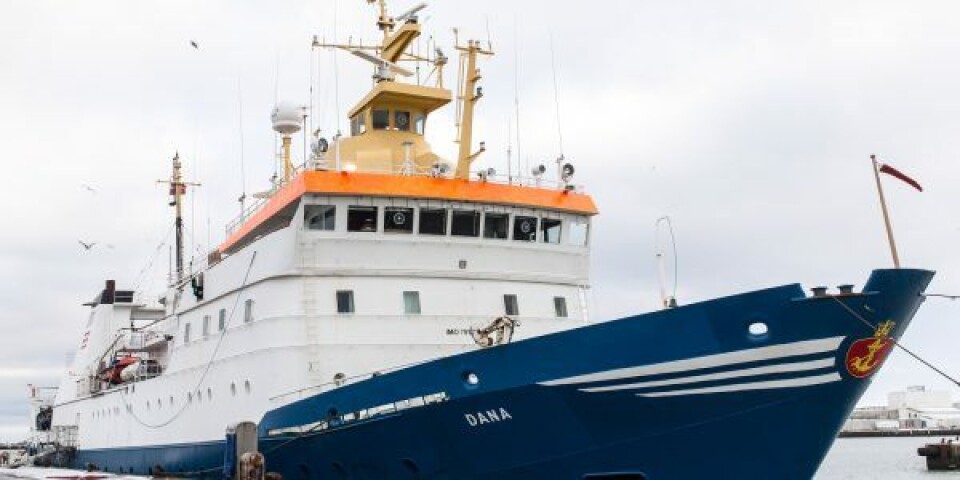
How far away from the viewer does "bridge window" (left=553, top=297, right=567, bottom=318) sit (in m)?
19.8

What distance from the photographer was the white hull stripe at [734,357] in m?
12.3

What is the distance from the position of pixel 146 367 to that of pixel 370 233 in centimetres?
1238

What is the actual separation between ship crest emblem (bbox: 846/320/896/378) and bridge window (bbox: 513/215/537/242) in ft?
28.1

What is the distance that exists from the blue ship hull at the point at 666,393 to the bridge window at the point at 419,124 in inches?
346

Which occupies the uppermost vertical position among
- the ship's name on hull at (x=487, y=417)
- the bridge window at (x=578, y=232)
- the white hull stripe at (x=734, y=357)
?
the bridge window at (x=578, y=232)

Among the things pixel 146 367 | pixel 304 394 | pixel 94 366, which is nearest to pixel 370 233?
pixel 304 394

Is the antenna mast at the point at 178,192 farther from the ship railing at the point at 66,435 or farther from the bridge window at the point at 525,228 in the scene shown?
the bridge window at the point at 525,228

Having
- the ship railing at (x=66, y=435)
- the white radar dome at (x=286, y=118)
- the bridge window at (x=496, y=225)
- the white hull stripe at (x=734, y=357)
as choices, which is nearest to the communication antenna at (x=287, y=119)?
the white radar dome at (x=286, y=118)

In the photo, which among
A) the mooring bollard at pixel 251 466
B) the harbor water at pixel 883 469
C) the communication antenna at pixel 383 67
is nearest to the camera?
the mooring bollard at pixel 251 466

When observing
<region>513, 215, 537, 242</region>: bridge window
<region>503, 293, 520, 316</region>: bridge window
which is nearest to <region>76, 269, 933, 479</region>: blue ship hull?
<region>503, 293, 520, 316</region>: bridge window

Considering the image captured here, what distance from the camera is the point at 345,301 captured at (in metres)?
18.5

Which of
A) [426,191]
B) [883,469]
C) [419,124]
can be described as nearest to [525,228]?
→ [426,191]

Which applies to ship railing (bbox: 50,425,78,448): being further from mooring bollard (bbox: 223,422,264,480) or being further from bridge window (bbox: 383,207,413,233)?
bridge window (bbox: 383,207,413,233)

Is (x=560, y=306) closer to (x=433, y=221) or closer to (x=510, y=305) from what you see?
(x=510, y=305)
